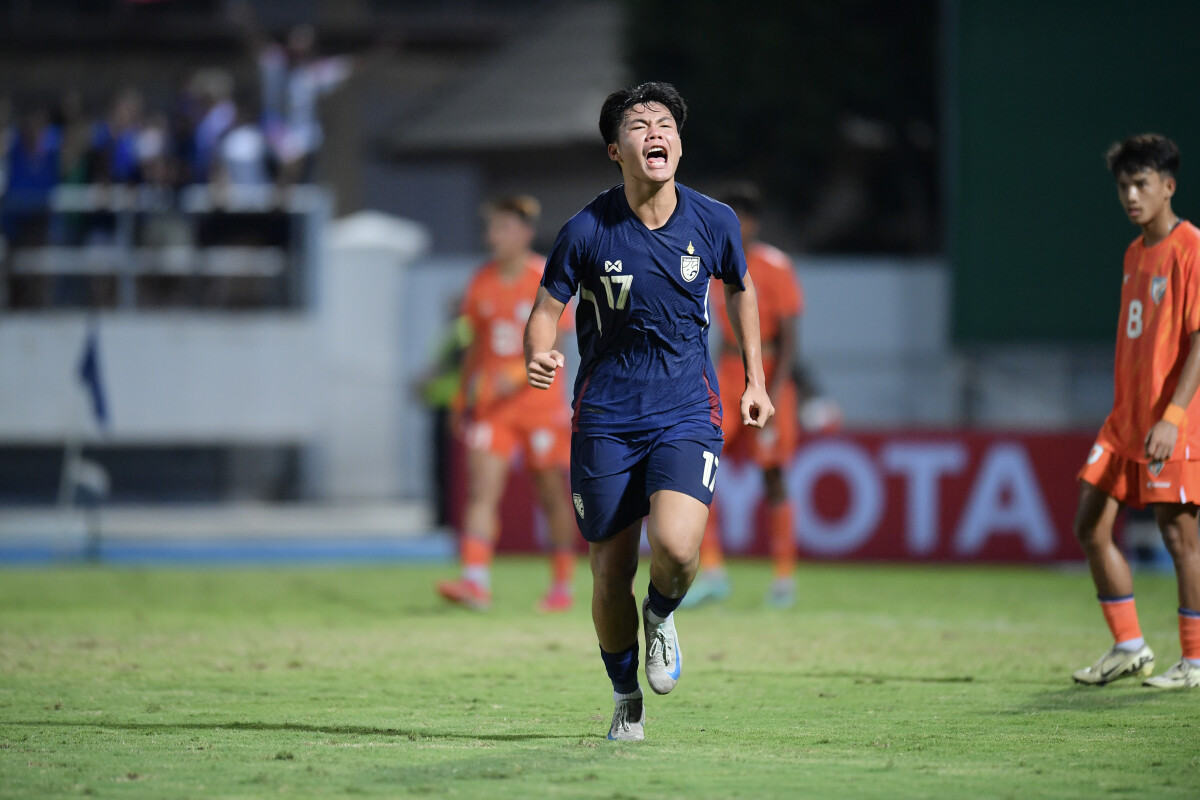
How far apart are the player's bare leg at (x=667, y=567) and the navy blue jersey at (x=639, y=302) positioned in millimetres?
325

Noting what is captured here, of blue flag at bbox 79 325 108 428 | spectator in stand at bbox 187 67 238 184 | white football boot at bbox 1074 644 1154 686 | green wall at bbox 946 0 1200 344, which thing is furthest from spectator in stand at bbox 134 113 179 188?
white football boot at bbox 1074 644 1154 686

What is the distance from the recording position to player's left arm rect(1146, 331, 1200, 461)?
6336 millimetres

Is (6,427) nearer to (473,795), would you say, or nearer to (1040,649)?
(1040,649)

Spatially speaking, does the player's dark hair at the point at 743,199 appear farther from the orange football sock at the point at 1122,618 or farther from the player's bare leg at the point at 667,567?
the player's bare leg at the point at 667,567

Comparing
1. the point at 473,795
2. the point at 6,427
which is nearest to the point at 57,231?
the point at 6,427

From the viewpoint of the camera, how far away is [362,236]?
66.1 feet

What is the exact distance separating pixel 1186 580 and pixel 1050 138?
11074 millimetres

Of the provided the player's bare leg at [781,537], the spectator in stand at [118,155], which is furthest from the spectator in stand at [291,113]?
the player's bare leg at [781,537]

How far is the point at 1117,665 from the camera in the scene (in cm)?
679

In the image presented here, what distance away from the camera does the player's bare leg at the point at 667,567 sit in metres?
5.32

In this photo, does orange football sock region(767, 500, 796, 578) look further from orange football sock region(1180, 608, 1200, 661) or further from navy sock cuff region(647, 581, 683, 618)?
navy sock cuff region(647, 581, 683, 618)

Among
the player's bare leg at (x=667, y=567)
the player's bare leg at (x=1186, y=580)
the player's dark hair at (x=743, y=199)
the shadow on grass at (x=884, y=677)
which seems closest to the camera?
the player's bare leg at (x=667, y=567)

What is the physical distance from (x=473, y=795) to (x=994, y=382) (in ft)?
48.5

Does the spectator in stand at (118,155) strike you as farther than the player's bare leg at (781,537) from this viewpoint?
Yes
